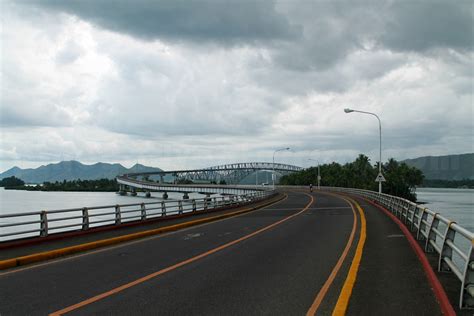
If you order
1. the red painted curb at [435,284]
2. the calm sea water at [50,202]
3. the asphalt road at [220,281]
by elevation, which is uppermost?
the red painted curb at [435,284]

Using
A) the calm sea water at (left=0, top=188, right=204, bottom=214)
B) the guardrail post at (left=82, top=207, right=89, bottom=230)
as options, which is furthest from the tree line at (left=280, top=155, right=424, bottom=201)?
the guardrail post at (left=82, top=207, right=89, bottom=230)

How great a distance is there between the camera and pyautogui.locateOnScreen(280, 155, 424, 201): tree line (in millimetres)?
145125

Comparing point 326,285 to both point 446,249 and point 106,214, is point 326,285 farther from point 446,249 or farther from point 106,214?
point 106,214

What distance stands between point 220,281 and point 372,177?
547ft

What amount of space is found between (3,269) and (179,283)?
498cm

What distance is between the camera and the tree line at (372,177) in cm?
14512

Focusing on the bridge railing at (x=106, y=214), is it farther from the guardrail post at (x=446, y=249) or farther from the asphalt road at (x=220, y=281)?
the guardrail post at (x=446, y=249)

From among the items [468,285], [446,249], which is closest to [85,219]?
[446,249]

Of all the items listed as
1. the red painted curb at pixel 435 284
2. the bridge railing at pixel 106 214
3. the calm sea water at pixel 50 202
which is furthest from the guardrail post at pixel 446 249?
the calm sea water at pixel 50 202

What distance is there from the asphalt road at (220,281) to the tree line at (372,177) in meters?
128

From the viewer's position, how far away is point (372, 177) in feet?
555

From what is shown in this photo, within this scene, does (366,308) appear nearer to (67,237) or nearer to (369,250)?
(369,250)

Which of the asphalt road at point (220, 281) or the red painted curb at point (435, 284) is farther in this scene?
the asphalt road at point (220, 281)

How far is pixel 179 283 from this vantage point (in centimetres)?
952
